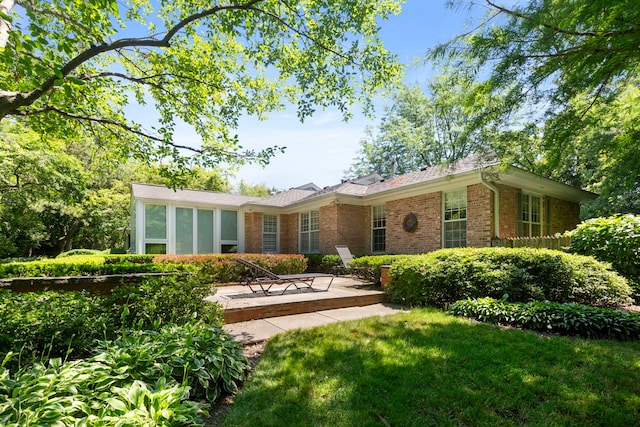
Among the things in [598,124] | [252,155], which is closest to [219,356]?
[252,155]

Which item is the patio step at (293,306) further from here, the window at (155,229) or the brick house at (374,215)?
the window at (155,229)

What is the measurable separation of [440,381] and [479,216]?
716cm

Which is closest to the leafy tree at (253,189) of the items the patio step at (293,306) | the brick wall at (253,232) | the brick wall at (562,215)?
the brick wall at (253,232)

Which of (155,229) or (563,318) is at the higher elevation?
(155,229)

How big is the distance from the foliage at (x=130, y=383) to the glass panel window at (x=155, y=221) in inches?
430

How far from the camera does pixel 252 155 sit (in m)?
6.53

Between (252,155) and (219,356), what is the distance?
4467 millimetres

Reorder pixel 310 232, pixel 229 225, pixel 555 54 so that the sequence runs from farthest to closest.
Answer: pixel 229 225 < pixel 310 232 < pixel 555 54

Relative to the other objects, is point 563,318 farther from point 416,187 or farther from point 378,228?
point 378,228

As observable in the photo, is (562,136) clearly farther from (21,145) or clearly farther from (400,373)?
(21,145)

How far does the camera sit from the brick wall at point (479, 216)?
8.72 m

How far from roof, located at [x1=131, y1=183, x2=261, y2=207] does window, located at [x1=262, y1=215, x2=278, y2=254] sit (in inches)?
60.3

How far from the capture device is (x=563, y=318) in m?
4.56

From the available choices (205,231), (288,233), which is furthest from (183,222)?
(288,233)
